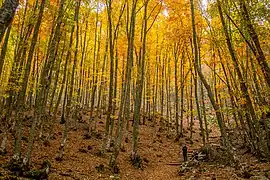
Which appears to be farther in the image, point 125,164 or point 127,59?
point 127,59

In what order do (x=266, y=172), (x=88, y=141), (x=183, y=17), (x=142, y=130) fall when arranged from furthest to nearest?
(x=142, y=130) → (x=183, y=17) → (x=88, y=141) → (x=266, y=172)

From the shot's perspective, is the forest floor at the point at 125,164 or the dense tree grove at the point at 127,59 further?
the forest floor at the point at 125,164

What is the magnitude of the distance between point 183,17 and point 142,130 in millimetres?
11339

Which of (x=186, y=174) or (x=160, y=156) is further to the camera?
(x=160, y=156)

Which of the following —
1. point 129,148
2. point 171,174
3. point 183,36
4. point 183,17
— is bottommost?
point 171,174

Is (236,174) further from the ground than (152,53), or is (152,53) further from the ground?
(152,53)

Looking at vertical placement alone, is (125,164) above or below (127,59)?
below

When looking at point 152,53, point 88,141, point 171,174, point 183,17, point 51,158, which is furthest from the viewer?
point 152,53

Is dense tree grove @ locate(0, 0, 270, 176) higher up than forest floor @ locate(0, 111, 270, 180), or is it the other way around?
dense tree grove @ locate(0, 0, 270, 176)

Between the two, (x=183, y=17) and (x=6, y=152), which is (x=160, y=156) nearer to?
(x=6, y=152)

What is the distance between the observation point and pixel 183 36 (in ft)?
65.8

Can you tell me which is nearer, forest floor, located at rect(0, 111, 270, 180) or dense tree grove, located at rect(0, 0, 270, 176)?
dense tree grove, located at rect(0, 0, 270, 176)

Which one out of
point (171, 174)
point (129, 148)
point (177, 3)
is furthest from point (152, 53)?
point (171, 174)

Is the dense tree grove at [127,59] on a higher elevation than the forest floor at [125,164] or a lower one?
higher
